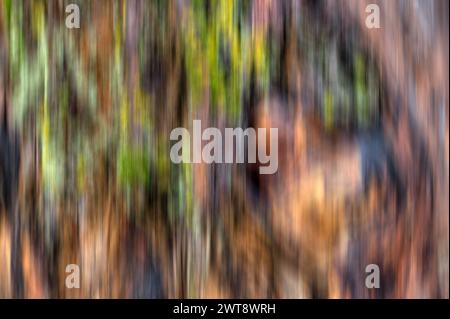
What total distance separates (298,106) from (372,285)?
0.95 ft

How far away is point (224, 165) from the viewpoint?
44.7 inches

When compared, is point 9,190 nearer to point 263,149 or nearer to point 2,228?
point 2,228

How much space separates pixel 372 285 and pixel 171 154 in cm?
36

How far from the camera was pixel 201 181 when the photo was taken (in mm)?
1138

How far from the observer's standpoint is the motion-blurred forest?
3.69 feet

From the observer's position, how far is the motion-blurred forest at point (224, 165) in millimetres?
1125

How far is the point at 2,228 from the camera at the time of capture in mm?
1168

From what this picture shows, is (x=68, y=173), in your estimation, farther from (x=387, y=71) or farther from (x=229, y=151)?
(x=387, y=71)

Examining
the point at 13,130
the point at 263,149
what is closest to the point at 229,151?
the point at 263,149

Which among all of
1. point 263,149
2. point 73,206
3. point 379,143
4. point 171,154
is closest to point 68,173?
point 73,206

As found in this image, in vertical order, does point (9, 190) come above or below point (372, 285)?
above
